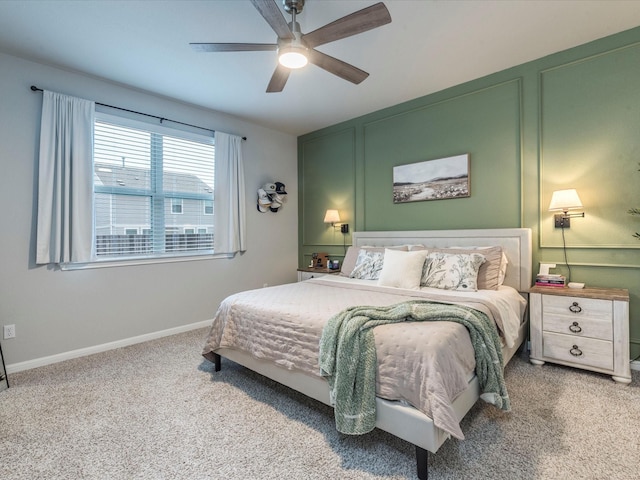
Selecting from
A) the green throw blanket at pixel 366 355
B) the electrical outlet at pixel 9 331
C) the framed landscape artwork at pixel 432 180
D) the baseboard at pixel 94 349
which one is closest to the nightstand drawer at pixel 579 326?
the green throw blanket at pixel 366 355

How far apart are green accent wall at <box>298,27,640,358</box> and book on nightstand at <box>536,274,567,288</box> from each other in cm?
25

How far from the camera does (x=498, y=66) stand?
3.06 metres

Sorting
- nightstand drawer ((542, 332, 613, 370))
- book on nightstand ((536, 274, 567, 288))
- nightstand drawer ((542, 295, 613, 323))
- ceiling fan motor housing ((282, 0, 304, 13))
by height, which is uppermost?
ceiling fan motor housing ((282, 0, 304, 13))

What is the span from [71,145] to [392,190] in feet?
11.5

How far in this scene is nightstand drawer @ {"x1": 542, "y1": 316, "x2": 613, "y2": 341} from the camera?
2359 millimetres

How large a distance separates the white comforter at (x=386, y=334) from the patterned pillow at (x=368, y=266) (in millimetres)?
187

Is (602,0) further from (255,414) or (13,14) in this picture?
(13,14)

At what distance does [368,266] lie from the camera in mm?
3420

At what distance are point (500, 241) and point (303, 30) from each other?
265 cm

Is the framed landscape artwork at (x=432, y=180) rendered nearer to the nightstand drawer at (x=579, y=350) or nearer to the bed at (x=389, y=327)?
the bed at (x=389, y=327)

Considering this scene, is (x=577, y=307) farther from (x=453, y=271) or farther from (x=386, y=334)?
(x=386, y=334)

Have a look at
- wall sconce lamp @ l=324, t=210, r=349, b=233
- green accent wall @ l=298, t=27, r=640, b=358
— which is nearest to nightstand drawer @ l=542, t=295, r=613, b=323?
green accent wall @ l=298, t=27, r=640, b=358

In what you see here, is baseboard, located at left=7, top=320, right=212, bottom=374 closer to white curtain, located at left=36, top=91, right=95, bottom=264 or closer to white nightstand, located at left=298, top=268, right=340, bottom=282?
white curtain, located at left=36, top=91, right=95, bottom=264

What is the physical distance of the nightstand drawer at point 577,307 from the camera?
7.74ft
